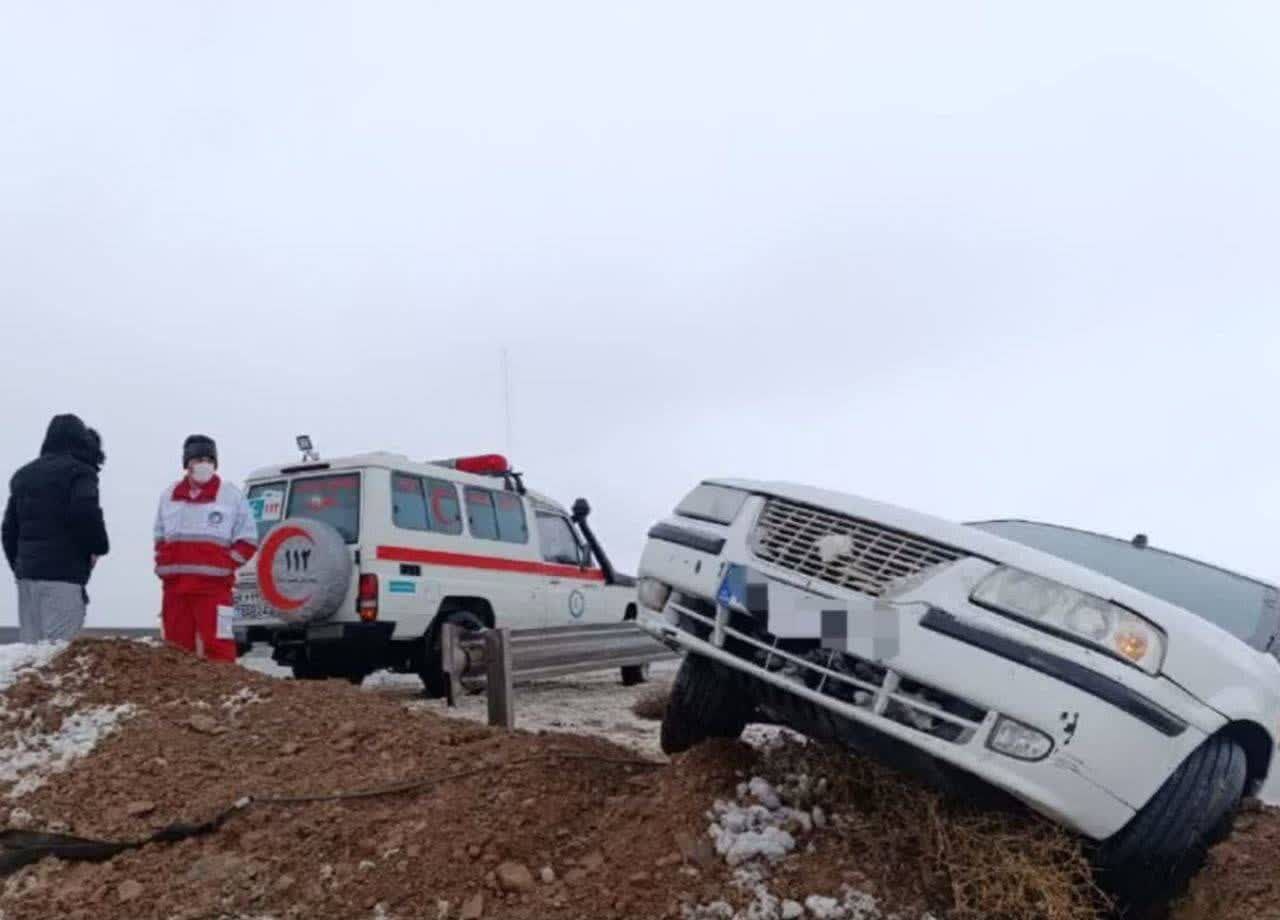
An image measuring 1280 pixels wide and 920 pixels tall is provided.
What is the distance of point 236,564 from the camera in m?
7.10

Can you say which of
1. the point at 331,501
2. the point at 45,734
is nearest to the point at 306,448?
the point at 331,501

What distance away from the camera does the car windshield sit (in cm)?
456

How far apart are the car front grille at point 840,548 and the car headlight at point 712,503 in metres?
0.16

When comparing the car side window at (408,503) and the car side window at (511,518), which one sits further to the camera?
the car side window at (511,518)

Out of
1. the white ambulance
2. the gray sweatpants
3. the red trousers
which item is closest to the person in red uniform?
the red trousers

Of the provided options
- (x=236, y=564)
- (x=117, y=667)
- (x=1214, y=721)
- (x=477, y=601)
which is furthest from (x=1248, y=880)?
(x=477, y=601)

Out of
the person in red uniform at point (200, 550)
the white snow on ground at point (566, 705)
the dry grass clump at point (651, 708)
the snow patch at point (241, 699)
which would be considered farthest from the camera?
the dry grass clump at point (651, 708)

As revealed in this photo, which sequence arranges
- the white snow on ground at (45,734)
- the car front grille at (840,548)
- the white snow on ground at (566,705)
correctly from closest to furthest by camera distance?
the car front grille at (840,548), the white snow on ground at (45,734), the white snow on ground at (566,705)

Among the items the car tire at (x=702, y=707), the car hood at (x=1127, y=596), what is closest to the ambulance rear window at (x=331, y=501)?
the car tire at (x=702, y=707)

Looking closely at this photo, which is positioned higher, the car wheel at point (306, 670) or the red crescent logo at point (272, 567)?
the red crescent logo at point (272, 567)

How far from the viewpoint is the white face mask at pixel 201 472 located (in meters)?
7.03

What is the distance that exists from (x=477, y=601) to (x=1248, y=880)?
698cm

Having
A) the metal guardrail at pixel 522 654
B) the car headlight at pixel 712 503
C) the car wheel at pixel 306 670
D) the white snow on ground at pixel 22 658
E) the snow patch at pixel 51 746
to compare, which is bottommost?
the car wheel at pixel 306 670

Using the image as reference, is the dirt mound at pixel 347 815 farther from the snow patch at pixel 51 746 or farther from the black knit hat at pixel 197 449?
the black knit hat at pixel 197 449
